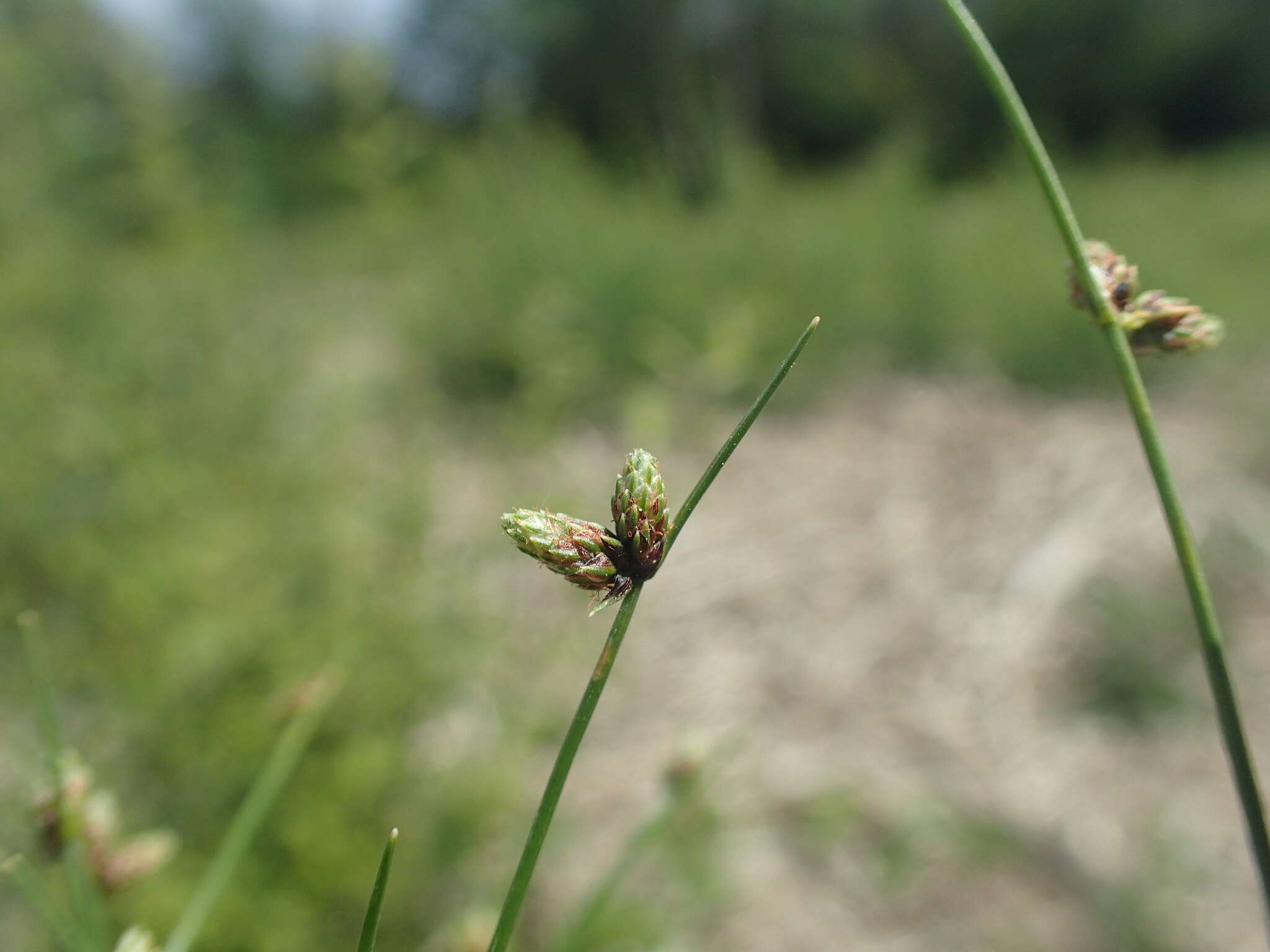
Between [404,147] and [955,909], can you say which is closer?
[955,909]

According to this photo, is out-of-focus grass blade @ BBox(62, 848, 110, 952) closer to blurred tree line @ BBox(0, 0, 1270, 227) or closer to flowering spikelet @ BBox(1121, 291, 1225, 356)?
flowering spikelet @ BBox(1121, 291, 1225, 356)

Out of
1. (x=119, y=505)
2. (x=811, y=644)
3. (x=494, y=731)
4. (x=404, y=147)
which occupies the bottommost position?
(x=811, y=644)

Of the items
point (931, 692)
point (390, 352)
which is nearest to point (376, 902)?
point (931, 692)

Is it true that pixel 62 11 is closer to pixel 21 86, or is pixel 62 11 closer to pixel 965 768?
pixel 21 86

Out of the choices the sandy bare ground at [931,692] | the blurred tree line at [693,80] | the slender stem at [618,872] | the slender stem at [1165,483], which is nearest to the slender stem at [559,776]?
the slender stem at [1165,483]

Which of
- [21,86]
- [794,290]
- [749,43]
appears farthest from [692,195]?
[749,43]

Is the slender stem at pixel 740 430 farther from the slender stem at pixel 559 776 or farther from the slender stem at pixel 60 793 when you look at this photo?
the slender stem at pixel 60 793
